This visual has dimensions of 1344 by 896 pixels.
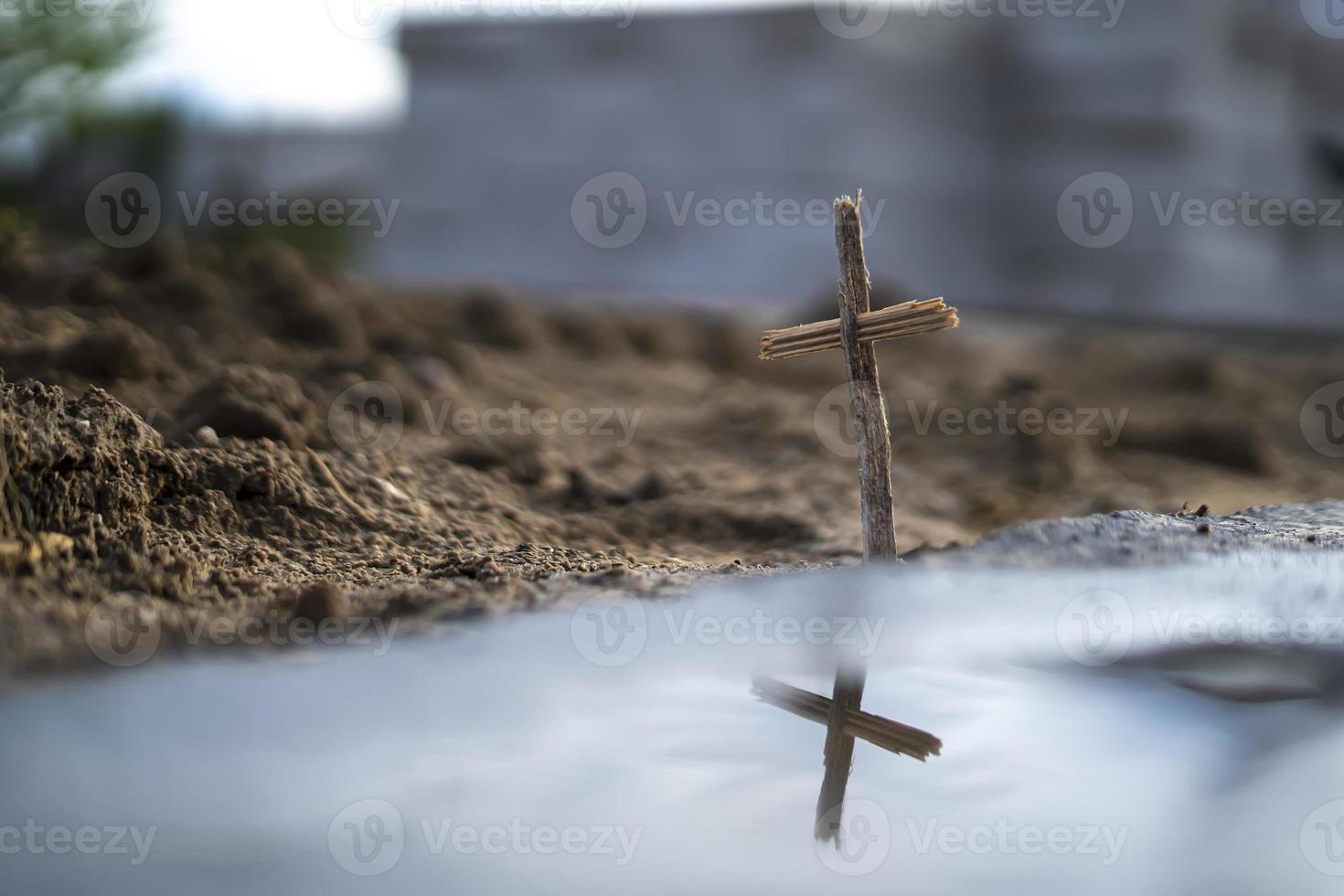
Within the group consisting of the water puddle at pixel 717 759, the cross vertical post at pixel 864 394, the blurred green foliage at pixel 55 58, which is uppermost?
the blurred green foliage at pixel 55 58

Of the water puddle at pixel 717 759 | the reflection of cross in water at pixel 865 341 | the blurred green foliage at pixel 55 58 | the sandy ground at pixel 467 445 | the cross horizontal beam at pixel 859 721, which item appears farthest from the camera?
the blurred green foliage at pixel 55 58

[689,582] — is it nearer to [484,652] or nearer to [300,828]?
[484,652]

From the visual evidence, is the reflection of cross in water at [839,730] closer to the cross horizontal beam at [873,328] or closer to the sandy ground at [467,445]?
the sandy ground at [467,445]

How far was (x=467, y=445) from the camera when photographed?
459 centimetres

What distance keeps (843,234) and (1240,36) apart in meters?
9.27

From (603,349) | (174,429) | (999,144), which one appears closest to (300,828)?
(174,429)

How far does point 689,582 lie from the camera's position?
2.81 m

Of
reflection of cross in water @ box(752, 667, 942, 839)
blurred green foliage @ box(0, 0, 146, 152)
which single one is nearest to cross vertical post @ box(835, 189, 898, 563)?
reflection of cross in water @ box(752, 667, 942, 839)

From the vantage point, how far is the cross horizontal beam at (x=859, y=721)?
81.0 inches

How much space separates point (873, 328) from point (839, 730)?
3.89 ft

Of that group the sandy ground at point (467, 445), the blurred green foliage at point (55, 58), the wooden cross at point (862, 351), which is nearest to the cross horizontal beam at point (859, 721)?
the sandy ground at point (467, 445)

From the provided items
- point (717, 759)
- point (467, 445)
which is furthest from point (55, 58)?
point (717, 759)

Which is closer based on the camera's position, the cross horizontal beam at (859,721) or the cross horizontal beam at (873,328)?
the cross horizontal beam at (859,721)

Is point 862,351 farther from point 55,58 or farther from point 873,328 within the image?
Answer: point 55,58
